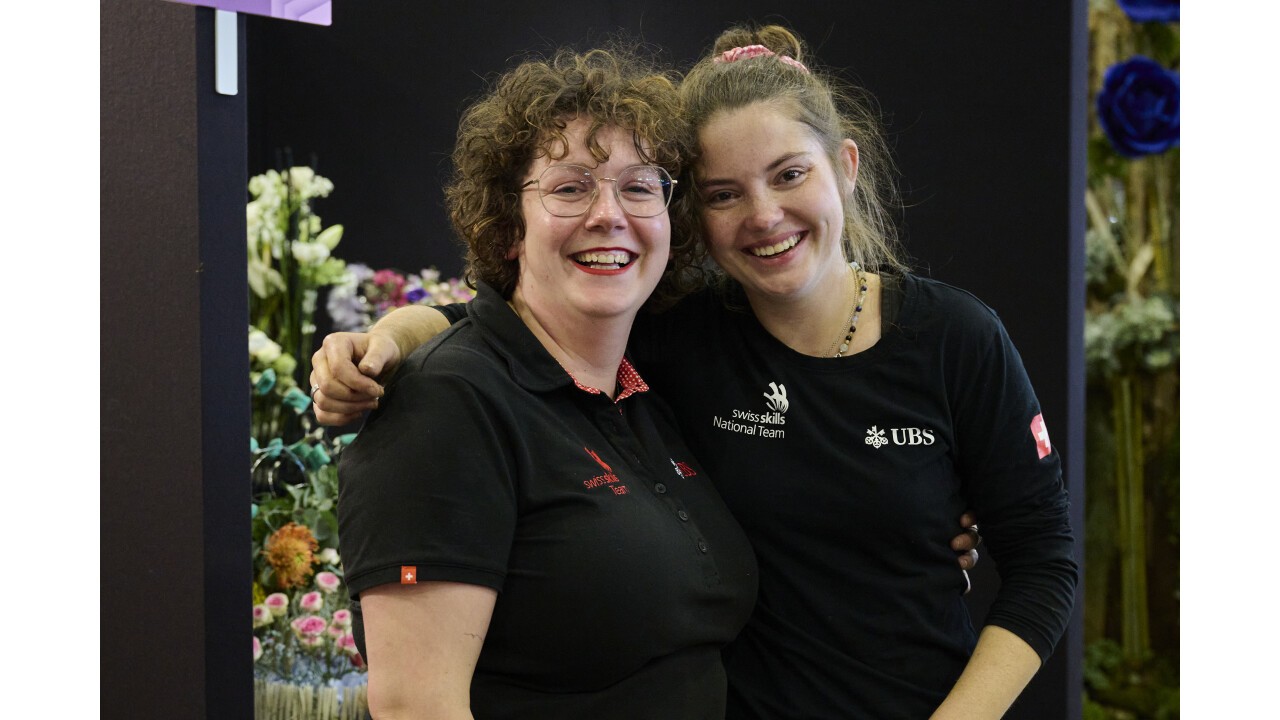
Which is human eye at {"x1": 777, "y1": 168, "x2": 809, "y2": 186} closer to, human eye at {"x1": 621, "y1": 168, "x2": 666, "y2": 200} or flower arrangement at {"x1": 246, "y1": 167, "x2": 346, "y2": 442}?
human eye at {"x1": 621, "y1": 168, "x2": 666, "y2": 200}

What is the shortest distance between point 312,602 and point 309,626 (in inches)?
2.1

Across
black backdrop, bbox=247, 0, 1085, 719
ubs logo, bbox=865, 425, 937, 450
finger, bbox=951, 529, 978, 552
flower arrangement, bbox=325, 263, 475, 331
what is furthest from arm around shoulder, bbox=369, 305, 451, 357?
flower arrangement, bbox=325, 263, 475, 331

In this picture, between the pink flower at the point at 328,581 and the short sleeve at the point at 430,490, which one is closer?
the short sleeve at the point at 430,490

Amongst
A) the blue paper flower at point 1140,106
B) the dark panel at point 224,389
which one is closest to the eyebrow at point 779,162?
the dark panel at point 224,389

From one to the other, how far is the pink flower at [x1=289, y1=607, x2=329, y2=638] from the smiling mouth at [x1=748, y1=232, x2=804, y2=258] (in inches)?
53.6

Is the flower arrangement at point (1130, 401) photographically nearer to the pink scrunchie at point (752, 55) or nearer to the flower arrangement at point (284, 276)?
the pink scrunchie at point (752, 55)

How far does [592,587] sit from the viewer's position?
149 cm

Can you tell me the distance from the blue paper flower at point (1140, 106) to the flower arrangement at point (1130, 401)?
14 mm

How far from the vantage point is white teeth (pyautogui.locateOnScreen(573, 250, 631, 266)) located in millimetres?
1657

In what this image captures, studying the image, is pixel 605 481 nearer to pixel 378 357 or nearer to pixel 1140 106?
pixel 378 357

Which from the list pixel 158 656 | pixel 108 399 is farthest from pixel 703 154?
pixel 158 656

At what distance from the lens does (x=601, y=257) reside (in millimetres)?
1657

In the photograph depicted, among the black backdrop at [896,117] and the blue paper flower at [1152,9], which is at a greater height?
the blue paper flower at [1152,9]

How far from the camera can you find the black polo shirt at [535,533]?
4.61 feet
